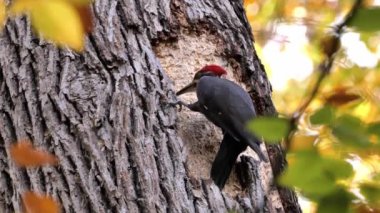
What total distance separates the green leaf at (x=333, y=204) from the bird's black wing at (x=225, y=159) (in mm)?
1290

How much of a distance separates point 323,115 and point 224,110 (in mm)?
1588

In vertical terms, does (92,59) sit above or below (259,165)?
above

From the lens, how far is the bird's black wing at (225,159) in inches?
106

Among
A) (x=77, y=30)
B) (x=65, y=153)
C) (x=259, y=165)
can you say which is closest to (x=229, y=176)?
(x=259, y=165)

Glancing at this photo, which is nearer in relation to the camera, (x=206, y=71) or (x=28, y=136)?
(x=28, y=136)

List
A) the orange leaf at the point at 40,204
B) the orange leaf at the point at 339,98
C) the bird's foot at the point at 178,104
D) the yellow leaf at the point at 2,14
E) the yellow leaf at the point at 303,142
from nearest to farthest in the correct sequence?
the yellow leaf at the point at 303,142, the orange leaf at the point at 339,98, the orange leaf at the point at 40,204, the yellow leaf at the point at 2,14, the bird's foot at the point at 178,104

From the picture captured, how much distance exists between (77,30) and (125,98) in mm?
1123

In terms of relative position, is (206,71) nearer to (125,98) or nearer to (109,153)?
(125,98)

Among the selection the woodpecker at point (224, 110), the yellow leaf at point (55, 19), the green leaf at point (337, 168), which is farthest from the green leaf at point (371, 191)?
the woodpecker at point (224, 110)

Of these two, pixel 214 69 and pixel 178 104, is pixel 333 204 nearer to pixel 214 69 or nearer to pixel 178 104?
pixel 178 104

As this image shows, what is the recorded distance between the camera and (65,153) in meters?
2.51

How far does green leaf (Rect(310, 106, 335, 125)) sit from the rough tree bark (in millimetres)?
795

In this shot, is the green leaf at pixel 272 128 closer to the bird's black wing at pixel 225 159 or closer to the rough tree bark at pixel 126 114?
the rough tree bark at pixel 126 114

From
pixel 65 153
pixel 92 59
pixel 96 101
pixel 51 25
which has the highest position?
pixel 92 59
